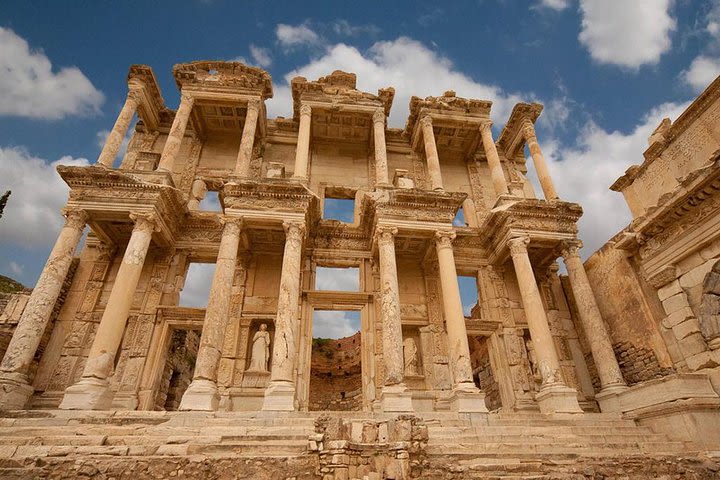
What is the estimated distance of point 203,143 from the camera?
56.3ft

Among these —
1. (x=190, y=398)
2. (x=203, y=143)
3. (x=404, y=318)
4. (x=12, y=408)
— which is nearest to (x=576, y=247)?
(x=404, y=318)

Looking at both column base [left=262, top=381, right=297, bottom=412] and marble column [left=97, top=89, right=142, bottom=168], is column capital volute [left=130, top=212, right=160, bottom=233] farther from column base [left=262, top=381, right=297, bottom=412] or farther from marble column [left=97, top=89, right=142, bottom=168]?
column base [left=262, top=381, right=297, bottom=412]

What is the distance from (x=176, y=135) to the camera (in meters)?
14.2

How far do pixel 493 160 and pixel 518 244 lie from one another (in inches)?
161

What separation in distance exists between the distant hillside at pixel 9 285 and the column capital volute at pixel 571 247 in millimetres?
32037

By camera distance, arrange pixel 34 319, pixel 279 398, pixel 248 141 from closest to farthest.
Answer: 1. pixel 279 398
2. pixel 34 319
3. pixel 248 141

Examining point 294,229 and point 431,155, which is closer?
point 294,229

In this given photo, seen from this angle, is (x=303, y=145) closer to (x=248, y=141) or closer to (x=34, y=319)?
(x=248, y=141)

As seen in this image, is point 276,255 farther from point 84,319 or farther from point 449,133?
point 449,133

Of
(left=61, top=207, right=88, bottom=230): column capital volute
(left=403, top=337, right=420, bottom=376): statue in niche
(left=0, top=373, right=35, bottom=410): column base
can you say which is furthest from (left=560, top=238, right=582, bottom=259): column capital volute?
(left=0, top=373, right=35, bottom=410): column base

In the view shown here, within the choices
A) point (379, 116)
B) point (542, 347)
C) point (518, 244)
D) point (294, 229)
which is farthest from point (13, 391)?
point (518, 244)

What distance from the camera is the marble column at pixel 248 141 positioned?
1391cm

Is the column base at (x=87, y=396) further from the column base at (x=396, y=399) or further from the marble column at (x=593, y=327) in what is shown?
the marble column at (x=593, y=327)

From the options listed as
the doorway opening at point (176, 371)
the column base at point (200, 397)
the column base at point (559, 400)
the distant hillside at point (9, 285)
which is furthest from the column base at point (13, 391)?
the distant hillside at point (9, 285)
